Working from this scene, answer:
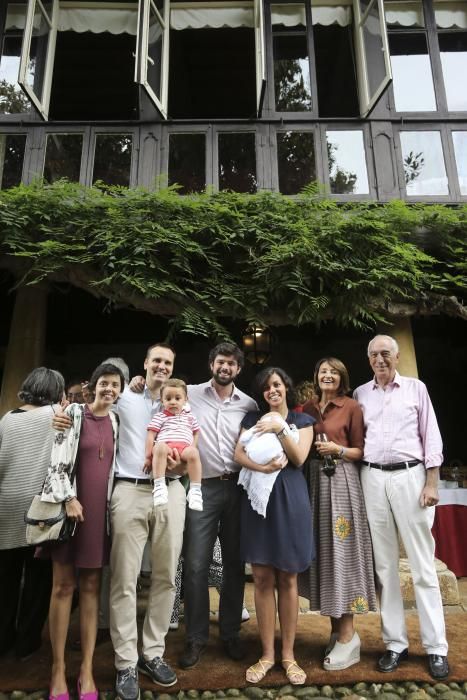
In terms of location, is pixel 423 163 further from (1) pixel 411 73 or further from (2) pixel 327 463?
(2) pixel 327 463

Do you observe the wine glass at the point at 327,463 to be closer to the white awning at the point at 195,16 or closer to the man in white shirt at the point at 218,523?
the man in white shirt at the point at 218,523

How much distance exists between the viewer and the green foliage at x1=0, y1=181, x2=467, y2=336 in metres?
5.72

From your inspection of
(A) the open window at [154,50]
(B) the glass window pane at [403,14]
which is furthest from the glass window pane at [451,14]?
(A) the open window at [154,50]

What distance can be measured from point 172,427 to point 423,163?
6041mm

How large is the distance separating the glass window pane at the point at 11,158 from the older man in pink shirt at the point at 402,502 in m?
6.09

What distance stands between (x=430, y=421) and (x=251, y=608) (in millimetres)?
2727

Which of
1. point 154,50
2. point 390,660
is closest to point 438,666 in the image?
point 390,660

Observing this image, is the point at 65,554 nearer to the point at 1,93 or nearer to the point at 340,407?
the point at 340,407

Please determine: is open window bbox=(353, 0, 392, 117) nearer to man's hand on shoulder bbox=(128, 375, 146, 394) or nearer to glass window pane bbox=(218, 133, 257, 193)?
glass window pane bbox=(218, 133, 257, 193)

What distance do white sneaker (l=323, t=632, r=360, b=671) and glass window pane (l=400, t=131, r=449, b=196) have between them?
19.5ft

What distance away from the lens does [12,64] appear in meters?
7.76

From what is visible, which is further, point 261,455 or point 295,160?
point 295,160

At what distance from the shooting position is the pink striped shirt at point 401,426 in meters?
3.50

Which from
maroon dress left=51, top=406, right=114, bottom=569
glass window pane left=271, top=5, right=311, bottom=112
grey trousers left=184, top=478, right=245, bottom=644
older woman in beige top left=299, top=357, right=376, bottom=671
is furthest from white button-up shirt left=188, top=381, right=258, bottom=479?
glass window pane left=271, top=5, right=311, bottom=112
